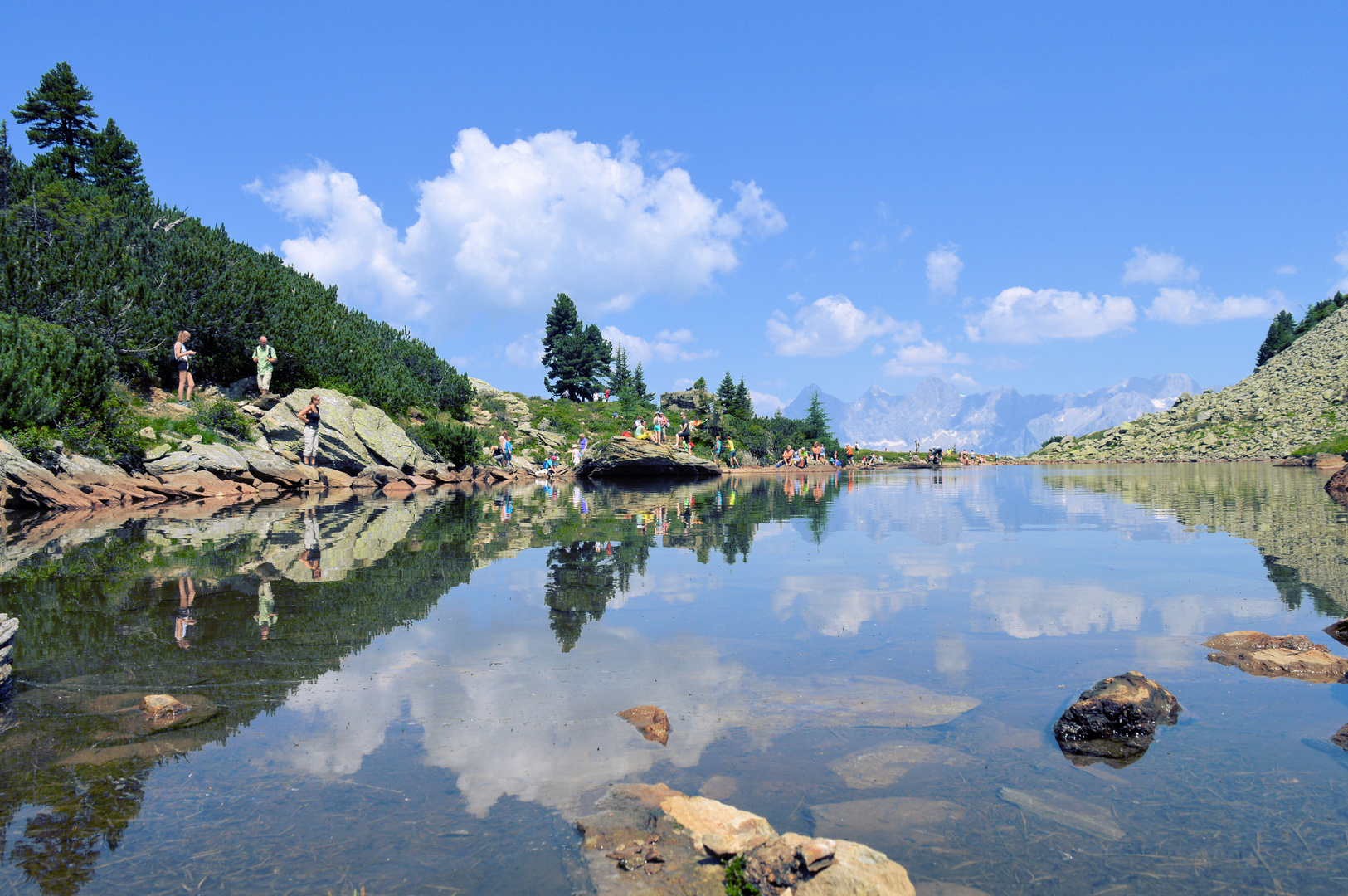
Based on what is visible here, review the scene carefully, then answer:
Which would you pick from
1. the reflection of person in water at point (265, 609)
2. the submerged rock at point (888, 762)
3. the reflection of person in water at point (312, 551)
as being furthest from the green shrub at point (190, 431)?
the submerged rock at point (888, 762)

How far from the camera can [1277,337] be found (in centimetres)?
11675

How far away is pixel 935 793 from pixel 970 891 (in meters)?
0.87

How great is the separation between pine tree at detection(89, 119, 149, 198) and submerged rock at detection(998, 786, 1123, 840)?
208ft

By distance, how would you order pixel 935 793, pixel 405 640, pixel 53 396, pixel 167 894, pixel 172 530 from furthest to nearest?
1. pixel 53 396
2. pixel 172 530
3. pixel 405 640
4. pixel 935 793
5. pixel 167 894

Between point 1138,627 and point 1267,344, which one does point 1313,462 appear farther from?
point 1267,344

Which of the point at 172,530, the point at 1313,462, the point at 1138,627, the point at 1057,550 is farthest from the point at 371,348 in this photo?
the point at 1313,462

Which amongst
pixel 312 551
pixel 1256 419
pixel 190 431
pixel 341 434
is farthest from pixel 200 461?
pixel 1256 419

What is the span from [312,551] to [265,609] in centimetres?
449

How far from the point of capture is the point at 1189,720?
505 cm

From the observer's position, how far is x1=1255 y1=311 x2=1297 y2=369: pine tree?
115m

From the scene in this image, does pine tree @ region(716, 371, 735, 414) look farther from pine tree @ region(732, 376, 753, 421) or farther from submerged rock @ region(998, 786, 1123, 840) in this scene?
submerged rock @ region(998, 786, 1123, 840)

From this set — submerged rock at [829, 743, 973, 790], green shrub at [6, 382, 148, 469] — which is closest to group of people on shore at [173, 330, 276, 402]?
green shrub at [6, 382, 148, 469]

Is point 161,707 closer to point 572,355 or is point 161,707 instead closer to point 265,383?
point 265,383

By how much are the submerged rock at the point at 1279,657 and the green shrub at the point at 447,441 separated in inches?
1352
